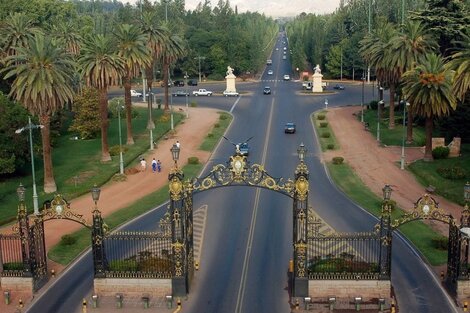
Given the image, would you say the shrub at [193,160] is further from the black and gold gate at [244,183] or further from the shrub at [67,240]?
the black and gold gate at [244,183]

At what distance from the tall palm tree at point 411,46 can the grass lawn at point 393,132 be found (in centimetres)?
149

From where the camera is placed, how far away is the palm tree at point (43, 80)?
53.0 m

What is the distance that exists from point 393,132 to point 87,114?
133 feet

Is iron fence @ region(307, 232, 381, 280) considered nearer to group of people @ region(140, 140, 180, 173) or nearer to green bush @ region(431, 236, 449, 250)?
green bush @ region(431, 236, 449, 250)

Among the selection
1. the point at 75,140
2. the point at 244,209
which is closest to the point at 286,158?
the point at 244,209

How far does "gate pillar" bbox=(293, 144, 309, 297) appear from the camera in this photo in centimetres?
3347

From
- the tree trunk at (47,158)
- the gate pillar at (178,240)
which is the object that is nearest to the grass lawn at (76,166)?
the tree trunk at (47,158)

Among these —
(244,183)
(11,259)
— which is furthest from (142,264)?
(11,259)

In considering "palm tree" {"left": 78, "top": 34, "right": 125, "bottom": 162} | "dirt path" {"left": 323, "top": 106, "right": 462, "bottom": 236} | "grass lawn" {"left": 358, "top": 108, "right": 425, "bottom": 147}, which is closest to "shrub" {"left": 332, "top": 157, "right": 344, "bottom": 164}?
"dirt path" {"left": 323, "top": 106, "right": 462, "bottom": 236}

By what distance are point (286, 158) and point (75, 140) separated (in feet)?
95.7

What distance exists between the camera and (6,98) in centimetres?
5928

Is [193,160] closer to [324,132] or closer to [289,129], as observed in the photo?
[289,129]

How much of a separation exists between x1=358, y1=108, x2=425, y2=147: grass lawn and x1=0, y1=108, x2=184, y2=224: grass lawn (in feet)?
96.5

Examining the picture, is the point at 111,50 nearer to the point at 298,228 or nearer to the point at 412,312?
the point at 298,228
